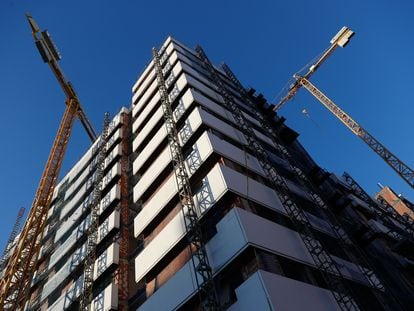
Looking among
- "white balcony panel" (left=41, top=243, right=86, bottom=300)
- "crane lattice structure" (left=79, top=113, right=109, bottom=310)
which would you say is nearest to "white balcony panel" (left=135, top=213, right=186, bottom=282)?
"crane lattice structure" (left=79, top=113, right=109, bottom=310)

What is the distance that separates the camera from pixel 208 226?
63.0ft

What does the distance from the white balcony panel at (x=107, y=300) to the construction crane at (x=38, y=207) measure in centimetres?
1282

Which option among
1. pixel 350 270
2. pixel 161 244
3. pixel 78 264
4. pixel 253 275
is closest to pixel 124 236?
pixel 78 264

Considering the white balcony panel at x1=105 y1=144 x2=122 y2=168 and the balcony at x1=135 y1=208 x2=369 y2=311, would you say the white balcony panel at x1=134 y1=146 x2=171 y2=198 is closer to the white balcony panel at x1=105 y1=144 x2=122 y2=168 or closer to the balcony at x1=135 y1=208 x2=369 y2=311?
the balcony at x1=135 y1=208 x2=369 y2=311

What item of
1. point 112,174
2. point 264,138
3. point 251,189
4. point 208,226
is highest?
point 112,174

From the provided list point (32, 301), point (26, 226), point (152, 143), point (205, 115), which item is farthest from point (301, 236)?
point (26, 226)

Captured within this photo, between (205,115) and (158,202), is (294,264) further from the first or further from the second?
(205,115)

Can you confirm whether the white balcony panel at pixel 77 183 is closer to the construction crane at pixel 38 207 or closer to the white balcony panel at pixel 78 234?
the construction crane at pixel 38 207

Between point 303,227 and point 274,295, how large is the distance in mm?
7211

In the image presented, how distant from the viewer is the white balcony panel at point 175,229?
62.6ft

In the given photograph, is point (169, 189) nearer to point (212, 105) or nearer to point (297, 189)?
point (212, 105)

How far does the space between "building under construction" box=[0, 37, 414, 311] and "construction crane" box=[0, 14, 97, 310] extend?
143 cm

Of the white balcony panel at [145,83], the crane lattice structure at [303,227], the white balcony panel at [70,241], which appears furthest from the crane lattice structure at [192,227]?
the white balcony panel at [70,241]

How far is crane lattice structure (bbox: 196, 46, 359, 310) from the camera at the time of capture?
1708 centimetres
